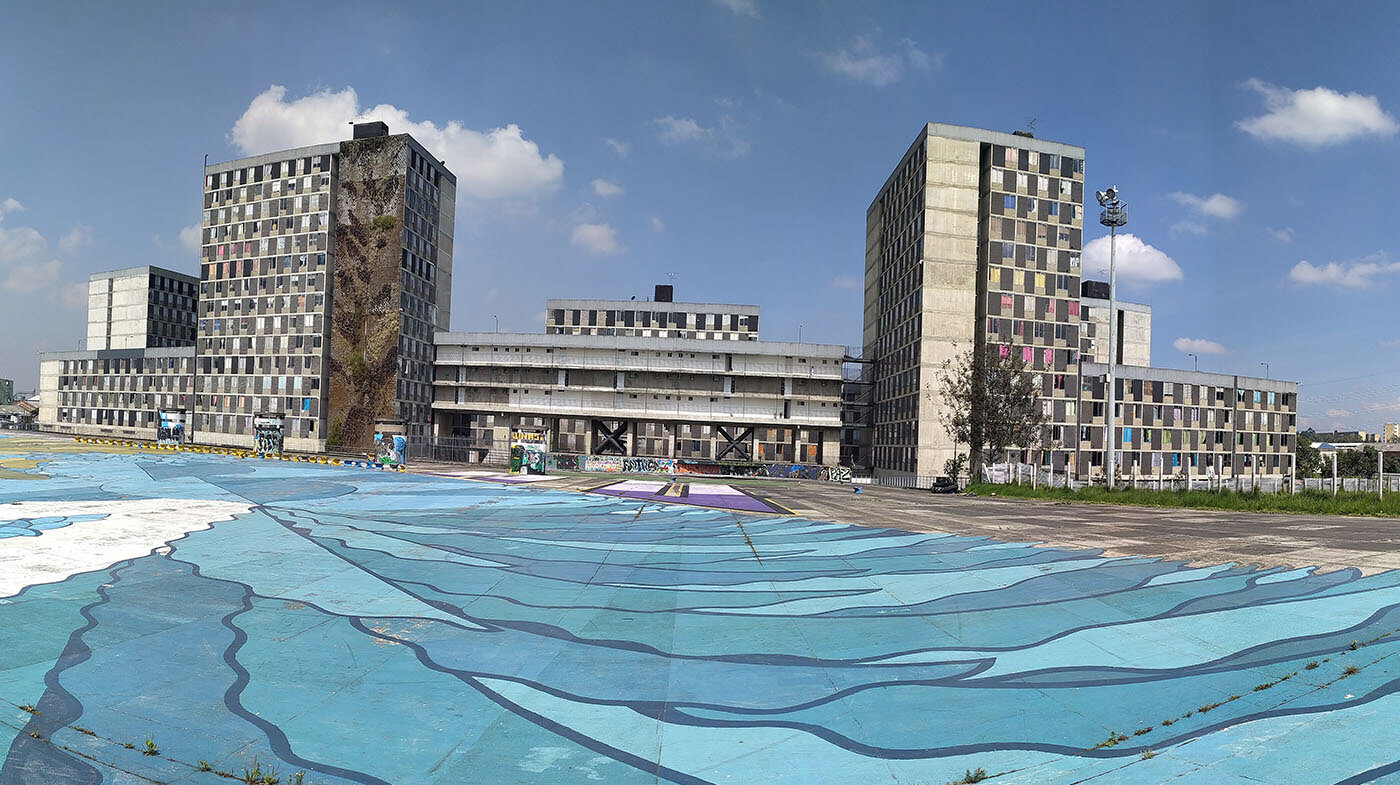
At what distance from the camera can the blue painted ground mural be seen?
7.32 m

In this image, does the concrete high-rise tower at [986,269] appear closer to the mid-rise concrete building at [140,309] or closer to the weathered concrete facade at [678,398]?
the weathered concrete facade at [678,398]

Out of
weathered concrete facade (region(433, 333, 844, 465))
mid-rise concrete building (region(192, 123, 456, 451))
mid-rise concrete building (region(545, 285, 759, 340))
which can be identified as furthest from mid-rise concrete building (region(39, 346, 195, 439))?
mid-rise concrete building (region(545, 285, 759, 340))

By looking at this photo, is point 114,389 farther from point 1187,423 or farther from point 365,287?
point 1187,423

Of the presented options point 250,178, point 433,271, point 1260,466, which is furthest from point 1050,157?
point 250,178

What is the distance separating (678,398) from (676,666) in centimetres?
8860

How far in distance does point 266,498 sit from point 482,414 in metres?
74.6

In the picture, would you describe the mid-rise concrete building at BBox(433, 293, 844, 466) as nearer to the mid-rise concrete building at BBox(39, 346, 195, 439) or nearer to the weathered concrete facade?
the weathered concrete facade

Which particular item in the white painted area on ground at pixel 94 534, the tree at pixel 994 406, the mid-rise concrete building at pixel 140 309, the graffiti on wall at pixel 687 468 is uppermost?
the mid-rise concrete building at pixel 140 309

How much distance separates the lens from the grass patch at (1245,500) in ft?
102

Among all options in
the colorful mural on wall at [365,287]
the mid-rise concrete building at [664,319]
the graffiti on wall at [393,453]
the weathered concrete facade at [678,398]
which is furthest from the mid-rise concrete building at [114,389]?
the graffiti on wall at [393,453]

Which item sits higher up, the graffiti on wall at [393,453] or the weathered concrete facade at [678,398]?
the weathered concrete facade at [678,398]

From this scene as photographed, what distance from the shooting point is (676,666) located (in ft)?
34.4

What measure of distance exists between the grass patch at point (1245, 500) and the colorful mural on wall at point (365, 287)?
271 feet

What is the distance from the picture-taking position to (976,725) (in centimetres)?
839
